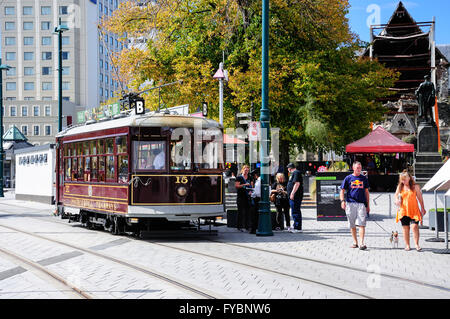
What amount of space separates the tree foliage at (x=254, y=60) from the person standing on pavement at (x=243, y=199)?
1271cm

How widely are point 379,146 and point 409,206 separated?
20.2m

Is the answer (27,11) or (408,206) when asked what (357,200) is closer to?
(408,206)

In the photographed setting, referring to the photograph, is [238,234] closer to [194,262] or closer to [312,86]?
[194,262]

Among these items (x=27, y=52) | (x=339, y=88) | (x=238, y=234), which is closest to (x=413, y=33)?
(x=339, y=88)

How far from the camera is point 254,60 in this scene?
2844cm

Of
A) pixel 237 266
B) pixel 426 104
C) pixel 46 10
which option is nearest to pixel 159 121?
pixel 237 266

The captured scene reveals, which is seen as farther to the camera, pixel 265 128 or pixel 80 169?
pixel 80 169

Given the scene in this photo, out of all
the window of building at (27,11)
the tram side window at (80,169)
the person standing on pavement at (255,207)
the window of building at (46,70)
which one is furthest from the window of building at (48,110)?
the person standing on pavement at (255,207)

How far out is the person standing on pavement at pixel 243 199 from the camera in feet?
51.2

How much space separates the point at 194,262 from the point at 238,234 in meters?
5.22

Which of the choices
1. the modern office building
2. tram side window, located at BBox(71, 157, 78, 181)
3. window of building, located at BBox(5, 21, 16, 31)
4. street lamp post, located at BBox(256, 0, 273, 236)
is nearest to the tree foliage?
tram side window, located at BBox(71, 157, 78, 181)

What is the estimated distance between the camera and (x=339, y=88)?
Result: 30578 millimetres

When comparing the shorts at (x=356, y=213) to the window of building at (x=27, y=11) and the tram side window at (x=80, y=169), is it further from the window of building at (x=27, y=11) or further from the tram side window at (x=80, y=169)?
the window of building at (x=27, y=11)

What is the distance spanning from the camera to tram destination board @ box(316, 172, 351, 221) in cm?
1684
